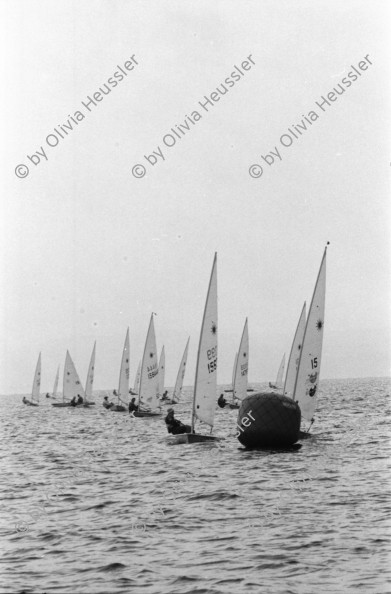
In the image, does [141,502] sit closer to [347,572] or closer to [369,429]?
[347,572]

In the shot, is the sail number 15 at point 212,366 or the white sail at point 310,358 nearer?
the sail number 15 at point 212,366

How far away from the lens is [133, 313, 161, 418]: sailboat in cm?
5634

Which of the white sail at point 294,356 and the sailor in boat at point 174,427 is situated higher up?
the white sail at point 294,356

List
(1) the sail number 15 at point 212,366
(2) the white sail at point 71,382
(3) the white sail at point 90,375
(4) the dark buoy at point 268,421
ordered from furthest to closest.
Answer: (2) the white sail at point 71,382 → (3) the white sail at point 90,375 → (1) the sail number 15 at point 212,366 → (4) the dark buoy at point 268,421

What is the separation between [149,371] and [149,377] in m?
0.48

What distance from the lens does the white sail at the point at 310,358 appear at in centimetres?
3497

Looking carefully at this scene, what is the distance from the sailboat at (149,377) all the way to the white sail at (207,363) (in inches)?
851

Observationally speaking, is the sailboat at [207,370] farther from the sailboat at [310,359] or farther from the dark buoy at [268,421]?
the dark buoy at [268,421]

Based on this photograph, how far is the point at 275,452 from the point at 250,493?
29.9 ft

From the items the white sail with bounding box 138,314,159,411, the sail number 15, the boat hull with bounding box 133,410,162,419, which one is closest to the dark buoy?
the sail number 15

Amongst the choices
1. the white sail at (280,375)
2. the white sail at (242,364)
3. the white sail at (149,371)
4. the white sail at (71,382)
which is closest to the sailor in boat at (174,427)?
the white sail at (149,371)

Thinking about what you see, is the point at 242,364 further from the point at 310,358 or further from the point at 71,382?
the point at 71,382

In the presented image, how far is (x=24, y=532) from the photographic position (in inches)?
651

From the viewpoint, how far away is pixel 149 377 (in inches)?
2223
